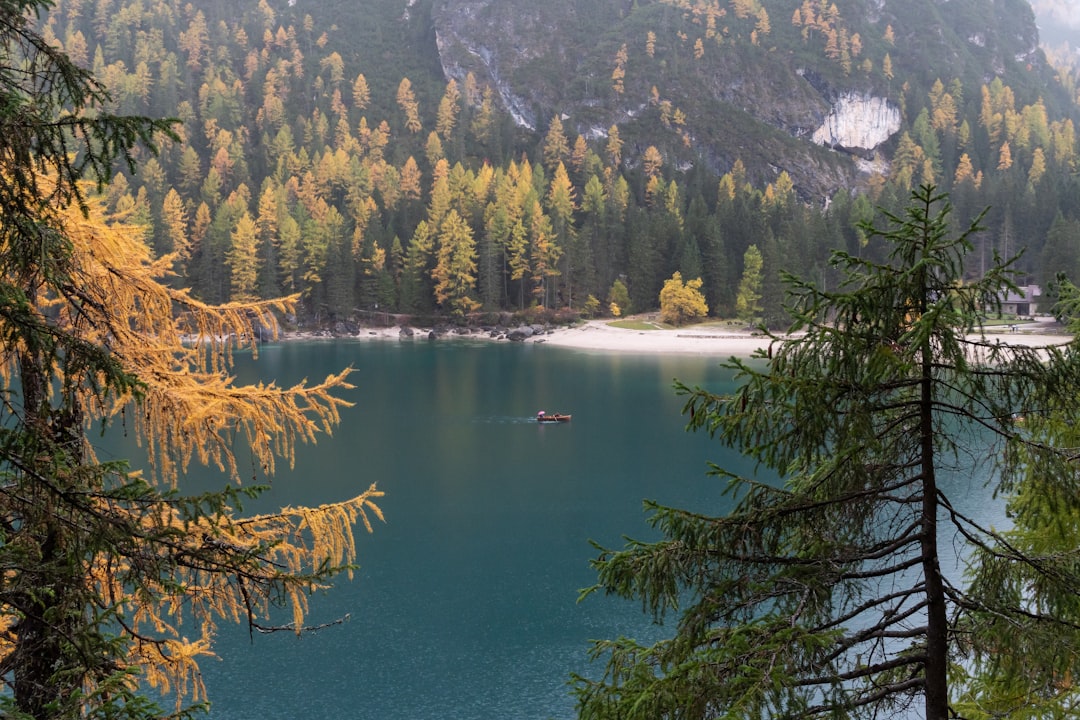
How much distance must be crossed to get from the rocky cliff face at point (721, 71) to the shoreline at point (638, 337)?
5724cm

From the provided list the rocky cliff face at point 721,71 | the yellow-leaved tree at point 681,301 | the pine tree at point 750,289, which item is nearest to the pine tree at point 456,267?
the yellow-leaved tree at point 681,301

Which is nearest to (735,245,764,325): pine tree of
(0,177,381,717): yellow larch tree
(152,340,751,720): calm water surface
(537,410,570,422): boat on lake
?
(152,340,751,720): calm water surface

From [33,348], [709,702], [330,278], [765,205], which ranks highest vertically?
[765,205]

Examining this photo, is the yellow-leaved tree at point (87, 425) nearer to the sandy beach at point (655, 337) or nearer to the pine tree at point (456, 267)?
the sandy beach at point (655, 337)

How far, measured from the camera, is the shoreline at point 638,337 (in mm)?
71438

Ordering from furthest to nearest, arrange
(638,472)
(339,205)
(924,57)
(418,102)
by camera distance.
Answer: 1. (924,57)
2. (418,102)
3. (339,205)
4. (638,472)

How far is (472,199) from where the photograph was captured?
97000 mm

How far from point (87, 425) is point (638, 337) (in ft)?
246

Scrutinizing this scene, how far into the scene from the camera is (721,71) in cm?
15450

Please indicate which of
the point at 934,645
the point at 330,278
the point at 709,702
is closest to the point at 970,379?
the point at 934,645

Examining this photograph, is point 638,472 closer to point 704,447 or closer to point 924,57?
point 704,447

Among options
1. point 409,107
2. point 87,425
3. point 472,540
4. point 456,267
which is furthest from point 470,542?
point 409,107

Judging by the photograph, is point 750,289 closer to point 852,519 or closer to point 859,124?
point 859,124

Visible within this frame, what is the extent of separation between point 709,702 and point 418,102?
5891 inches
